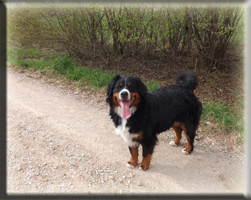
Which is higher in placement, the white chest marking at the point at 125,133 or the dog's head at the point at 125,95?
the dog's head at the point at 125,95

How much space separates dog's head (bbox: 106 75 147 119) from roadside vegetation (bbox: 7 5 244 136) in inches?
97.3

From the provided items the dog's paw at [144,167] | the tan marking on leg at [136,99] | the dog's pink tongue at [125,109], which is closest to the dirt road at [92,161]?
the dog's paw at [144,167]

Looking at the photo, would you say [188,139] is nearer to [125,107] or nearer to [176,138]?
[176,138]

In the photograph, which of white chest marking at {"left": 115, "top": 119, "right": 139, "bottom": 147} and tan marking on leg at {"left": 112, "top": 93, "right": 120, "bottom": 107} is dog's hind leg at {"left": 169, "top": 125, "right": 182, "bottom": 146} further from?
tan marking on leg at {"left": 112, "top": 93, "right": 120, "bottom": 107}

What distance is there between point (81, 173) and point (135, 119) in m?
1.30

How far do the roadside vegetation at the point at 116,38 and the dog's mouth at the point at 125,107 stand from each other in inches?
102

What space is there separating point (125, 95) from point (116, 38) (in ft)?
16.7

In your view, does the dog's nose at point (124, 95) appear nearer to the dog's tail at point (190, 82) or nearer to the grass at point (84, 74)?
the dog's tail at point (190, 82)

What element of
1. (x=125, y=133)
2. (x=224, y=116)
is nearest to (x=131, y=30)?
(x=224, y=116)

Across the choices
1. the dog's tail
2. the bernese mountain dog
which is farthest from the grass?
the dog's tail

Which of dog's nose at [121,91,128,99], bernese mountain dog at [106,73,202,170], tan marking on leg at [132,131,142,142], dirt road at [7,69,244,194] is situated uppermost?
dog's nose at [121,91,128,99]

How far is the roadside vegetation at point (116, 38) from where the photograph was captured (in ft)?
18.6

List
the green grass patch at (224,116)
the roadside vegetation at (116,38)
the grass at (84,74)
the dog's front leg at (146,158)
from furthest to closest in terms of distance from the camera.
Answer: the roadside vegetation at (116,38), the grass at (84,74), the green grass patch at (224,116), the dog's front leg at (146,158)

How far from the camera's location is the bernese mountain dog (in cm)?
296
